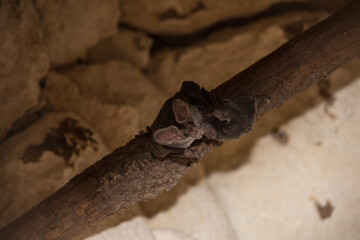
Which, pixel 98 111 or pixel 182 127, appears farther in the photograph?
pixel 98 111

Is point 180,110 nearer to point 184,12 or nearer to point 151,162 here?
point 151,162

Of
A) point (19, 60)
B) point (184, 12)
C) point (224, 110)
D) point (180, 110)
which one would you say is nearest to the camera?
point (180, 110)

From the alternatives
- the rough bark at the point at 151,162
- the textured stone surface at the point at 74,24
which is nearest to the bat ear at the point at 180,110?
the rough bark at the point at 151,162

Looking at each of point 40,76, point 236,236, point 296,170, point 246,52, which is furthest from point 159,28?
point 236,236

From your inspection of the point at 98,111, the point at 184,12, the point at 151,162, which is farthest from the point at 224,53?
the point at 151,162

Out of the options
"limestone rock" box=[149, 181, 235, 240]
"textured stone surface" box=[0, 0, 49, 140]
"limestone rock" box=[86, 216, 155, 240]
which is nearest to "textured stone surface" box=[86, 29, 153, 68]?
"textured stone surface" box=[0, 0, 49, 140]
